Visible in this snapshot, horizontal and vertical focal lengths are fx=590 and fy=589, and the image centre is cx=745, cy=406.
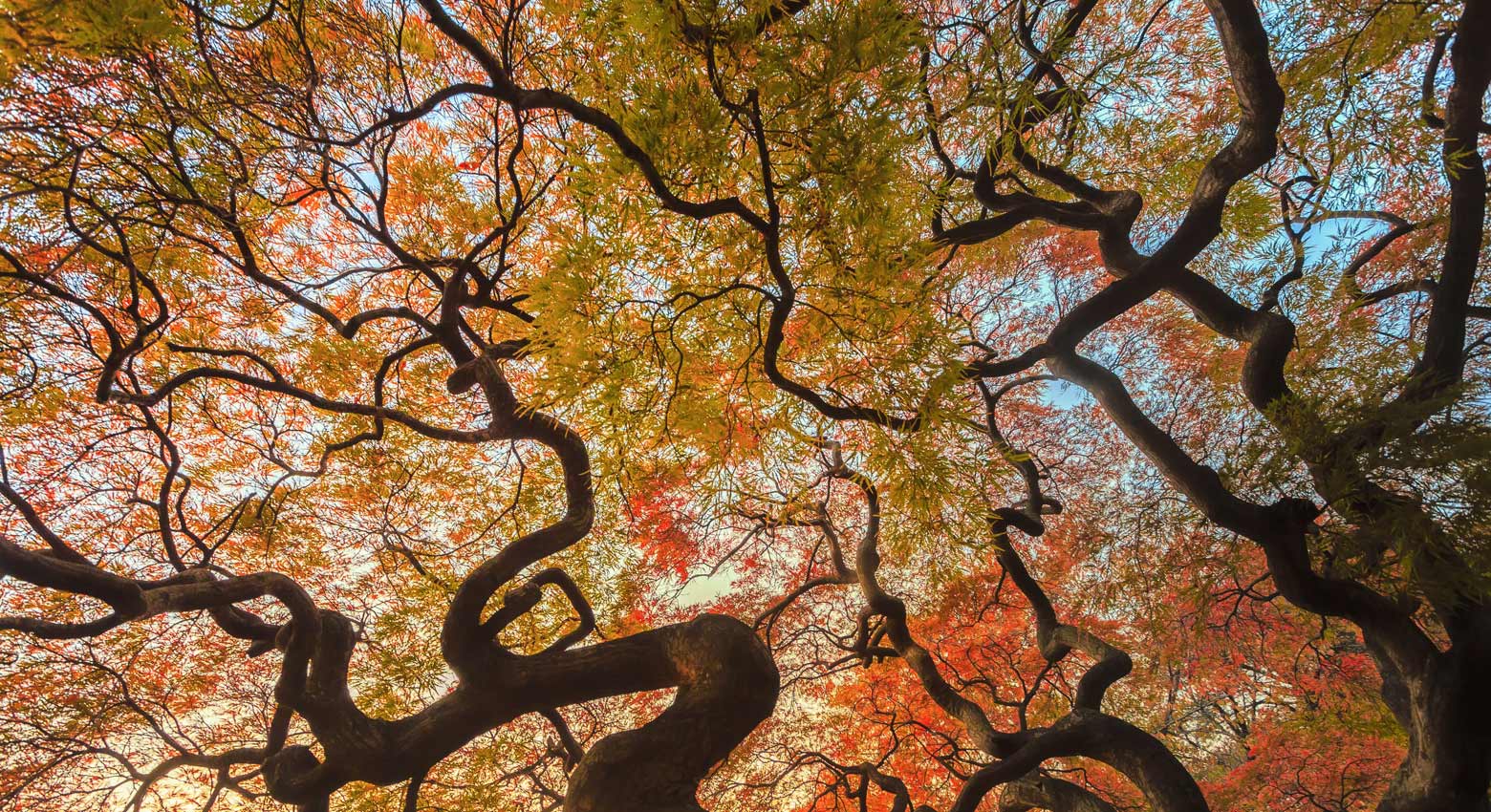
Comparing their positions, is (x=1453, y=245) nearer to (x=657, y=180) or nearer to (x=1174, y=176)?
(x=1174, y=176)

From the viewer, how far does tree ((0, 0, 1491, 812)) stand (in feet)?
5.32

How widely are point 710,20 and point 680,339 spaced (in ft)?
3.03

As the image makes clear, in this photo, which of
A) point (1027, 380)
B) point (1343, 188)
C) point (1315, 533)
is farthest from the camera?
point (1027, 380)

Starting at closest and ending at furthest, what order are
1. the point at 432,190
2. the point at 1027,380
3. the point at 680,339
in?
the point at 680,339 → the point at 432,190 → the point at 1027,380

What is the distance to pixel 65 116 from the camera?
2.05 m

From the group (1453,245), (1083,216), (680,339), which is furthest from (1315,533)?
(680,339)

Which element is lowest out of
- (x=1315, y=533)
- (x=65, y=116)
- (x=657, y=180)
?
(x=1315, y=533)

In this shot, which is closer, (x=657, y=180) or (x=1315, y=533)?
(x=657, y=180)

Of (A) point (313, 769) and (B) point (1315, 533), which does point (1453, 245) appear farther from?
(A) point (313, 769)

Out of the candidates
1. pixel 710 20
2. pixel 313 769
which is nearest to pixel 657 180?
pixel 710 20

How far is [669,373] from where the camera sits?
75.2 inches

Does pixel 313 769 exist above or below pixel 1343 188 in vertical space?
below

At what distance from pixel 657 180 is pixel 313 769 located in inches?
112

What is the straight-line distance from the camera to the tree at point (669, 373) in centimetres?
162
